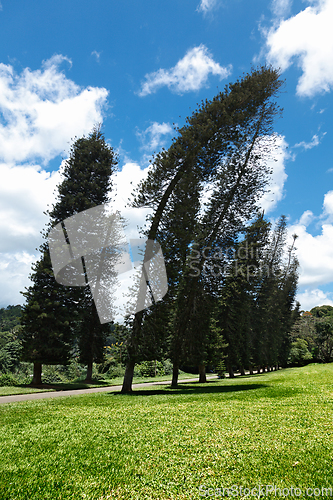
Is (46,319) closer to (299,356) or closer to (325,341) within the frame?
(325,341)

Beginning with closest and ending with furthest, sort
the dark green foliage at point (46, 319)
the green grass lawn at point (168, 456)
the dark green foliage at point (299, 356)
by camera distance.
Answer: the green grass lawn at point (168, 456) → the dark green foliage at point (46, 319) → the dark green foliage at point (299, 356)

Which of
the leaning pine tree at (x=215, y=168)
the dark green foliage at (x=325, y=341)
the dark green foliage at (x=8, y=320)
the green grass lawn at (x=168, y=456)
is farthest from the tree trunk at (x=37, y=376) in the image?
the dark green foliage at (x=8, y=320)

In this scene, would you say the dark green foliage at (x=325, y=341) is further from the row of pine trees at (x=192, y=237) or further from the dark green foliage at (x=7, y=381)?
the dark green foliage at (x=7, y=381)

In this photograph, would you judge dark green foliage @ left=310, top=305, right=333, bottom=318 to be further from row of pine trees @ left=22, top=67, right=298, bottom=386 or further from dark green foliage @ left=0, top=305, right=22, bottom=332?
dark green foliage @ left=0, top=305, right=22, bottom=332

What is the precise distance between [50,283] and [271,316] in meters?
28.3

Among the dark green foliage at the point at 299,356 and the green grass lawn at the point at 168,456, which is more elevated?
the green grass lawn at the point at 168,456

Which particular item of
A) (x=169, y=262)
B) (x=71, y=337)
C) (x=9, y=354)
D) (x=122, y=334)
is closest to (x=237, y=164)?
(x=169, y=262)

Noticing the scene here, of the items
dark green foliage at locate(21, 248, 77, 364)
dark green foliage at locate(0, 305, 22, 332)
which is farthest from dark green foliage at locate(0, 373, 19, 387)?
dark green foliage at locate(0, 305, 22, 332)

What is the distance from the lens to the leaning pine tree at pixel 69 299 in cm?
2097

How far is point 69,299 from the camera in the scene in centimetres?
2294

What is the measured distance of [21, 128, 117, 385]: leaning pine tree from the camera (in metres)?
21.0

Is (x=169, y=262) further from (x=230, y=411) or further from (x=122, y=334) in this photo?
(x=230, y=411)

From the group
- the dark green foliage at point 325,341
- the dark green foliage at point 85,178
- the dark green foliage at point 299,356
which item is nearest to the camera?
the dark green foliage at point 85,178

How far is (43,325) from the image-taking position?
2114 cm
